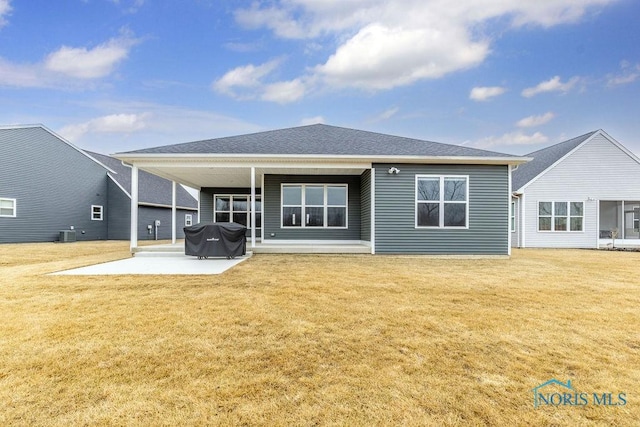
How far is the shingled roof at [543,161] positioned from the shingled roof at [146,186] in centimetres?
2281

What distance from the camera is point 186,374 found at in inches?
93.6

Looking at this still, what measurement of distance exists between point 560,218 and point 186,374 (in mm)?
18491

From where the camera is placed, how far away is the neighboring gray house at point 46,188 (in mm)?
16156

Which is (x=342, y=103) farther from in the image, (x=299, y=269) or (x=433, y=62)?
(x=299, y=269)

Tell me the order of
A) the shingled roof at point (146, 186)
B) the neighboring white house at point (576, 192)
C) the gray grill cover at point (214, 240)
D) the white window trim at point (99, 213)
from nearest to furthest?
the gray grill cover at point (214, 240) → the neighboring white house at point (576, 192) → the white window trim at point (99, 213) → the shingled roof at point (146, 186)

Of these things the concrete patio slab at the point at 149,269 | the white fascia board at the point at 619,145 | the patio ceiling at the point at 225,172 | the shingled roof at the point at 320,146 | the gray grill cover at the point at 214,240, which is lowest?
the concrete patio slab at the point at 149,269

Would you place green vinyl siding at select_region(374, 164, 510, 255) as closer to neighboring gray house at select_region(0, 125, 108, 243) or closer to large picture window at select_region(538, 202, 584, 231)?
large picture window at select_region(538, 202, 584, 231)

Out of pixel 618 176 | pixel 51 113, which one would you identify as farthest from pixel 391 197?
pixel 51 113

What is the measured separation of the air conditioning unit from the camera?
700 inches

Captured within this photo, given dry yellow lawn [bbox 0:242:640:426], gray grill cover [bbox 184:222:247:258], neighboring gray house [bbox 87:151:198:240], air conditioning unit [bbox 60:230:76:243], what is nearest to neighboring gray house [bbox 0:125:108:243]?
air conditioning unit [bbox 60:230:76:243]

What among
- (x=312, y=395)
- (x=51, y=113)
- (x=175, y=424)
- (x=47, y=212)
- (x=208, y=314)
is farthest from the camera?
(x=51, y=113)

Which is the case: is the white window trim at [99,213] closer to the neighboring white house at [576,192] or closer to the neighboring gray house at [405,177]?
the neighboring gray house at [405,177]

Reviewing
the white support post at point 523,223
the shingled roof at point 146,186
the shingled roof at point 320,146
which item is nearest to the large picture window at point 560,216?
the white support post at point 523,223
